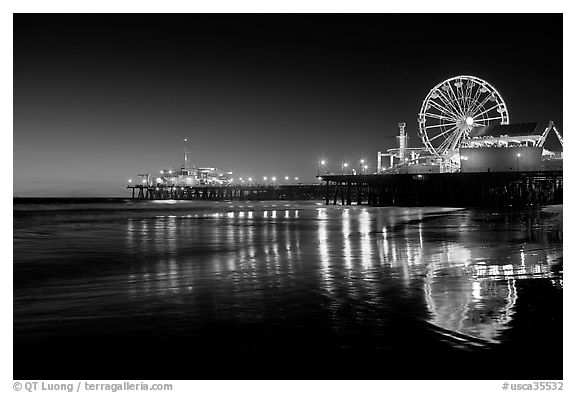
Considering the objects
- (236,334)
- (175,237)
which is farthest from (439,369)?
(175,237)

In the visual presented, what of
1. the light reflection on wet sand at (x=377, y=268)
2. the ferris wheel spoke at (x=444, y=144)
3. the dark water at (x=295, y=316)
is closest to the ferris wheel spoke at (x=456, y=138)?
the ferris wheel spoke at (x=444, y=144)

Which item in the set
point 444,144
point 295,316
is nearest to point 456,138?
point 444,144

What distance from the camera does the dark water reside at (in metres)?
6.23

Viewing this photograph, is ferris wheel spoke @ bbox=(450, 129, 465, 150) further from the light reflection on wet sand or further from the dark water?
the dark water

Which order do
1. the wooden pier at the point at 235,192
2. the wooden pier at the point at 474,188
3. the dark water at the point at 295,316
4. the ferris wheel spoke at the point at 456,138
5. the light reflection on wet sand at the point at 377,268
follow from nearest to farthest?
the dark water at the point at 295,316 → the light reflection on wet sand at the point at 377,268 → the wooden pier at the point at 474,188 → the ferris wheel spoke at the point at 456,138 → the wooden pier at the point at 235,192

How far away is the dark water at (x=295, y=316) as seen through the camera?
623 centimetres

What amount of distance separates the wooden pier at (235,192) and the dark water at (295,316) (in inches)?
4154

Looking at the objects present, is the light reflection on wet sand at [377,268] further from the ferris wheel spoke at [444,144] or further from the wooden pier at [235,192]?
the wooden pier at [235,192]

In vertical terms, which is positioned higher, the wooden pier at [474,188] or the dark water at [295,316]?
the wooden pier at [474,188]

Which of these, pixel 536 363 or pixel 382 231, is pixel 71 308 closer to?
pixel 536 363

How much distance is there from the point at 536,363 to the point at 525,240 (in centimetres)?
1385

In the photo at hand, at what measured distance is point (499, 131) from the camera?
6312 centimetres

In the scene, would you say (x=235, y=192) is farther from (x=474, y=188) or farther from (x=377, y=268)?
(x=377, y=268)
